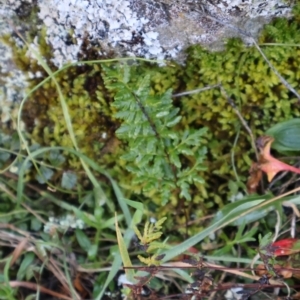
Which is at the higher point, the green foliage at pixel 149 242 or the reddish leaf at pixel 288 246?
the green foliage at pixel 149 242

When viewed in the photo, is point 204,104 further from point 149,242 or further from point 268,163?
point 149,242

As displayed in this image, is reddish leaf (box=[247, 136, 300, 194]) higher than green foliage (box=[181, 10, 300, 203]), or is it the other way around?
green foliage (box=[181, 10, 300, 203])

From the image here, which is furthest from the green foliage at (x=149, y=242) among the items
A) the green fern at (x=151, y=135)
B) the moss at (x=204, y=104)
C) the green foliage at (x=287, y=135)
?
the green foliage at (x=287, y=135)

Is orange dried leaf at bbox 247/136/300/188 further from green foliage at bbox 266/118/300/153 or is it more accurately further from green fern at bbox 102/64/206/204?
green fern at bbox 102/64/206/204

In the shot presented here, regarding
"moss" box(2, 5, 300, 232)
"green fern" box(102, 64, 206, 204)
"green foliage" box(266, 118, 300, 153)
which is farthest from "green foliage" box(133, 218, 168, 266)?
"green foliage" box(266, 118, 300, 153)

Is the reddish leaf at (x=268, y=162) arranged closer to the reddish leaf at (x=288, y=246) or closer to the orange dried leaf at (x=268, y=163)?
the orange dried leaf at (x=268, y=163)

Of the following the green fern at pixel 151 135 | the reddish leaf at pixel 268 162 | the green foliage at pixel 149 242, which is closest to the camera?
the green foliage at pixel 149 242

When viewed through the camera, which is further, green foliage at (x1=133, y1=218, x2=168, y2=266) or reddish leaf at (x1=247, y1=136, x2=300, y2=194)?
reddish leaf at (x1=247, y1=136, x2=300, y2=194)

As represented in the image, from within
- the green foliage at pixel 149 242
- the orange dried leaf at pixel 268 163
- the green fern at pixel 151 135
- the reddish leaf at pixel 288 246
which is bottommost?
the reddish leaf at pixel 288 246

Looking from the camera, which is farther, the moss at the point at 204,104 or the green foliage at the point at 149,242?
the moss at the point at 204,104

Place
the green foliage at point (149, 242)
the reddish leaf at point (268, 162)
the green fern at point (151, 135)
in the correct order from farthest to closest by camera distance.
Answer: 1. the reddish leaf at point (268, 162)
2. the green fern at point (151, 135)
3. the green foliage at point (149, 242)
